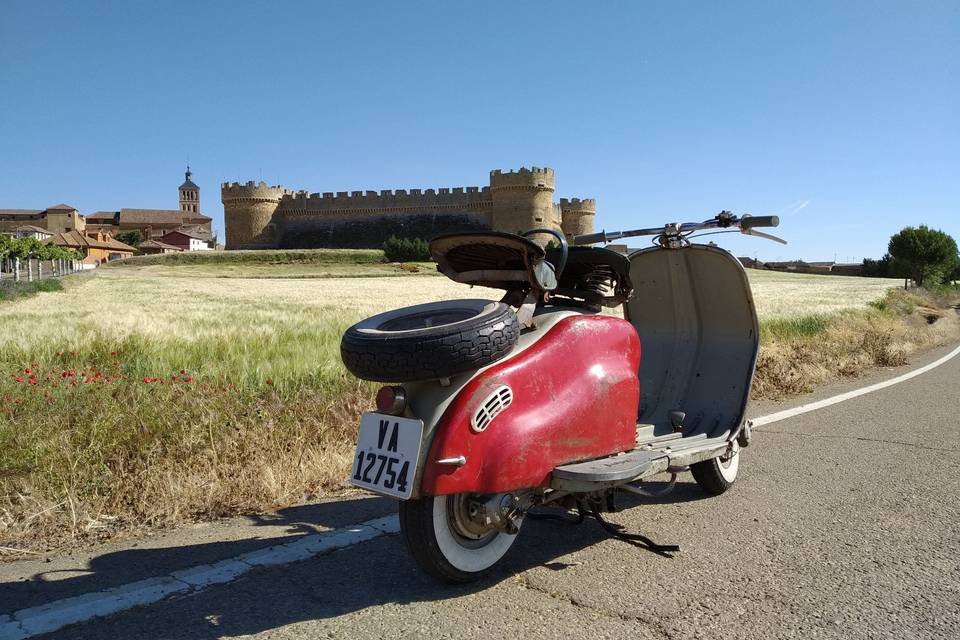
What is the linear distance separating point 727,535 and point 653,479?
3.18 feet

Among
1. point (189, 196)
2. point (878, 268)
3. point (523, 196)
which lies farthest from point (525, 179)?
point (189, 196)

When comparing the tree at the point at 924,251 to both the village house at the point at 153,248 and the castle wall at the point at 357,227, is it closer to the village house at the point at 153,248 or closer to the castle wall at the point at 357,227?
the castle wall at the point at 357,227

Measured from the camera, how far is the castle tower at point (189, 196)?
166125 mm

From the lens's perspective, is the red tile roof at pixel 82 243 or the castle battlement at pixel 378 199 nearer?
the castle battlement at pixel 378 199

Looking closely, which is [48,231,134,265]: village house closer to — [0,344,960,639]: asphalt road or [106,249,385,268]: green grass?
[106,249,385,268]: green grass

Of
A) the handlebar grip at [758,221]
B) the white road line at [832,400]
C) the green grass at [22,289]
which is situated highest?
the handlebar grip at [758,221]

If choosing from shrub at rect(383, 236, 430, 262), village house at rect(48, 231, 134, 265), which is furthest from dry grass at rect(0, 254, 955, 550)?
village house at rect(48, 231, 134, 265)

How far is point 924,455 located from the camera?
4883 millimetres

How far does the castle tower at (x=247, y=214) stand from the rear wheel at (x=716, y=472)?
8116cm

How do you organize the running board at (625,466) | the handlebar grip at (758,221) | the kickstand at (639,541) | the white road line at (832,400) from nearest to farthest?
the running board at (625,466), the kickstand at (639,541), the handlebar grip at (758,221), the white road line at (832,400)

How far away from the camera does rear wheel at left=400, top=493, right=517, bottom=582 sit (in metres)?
2.66

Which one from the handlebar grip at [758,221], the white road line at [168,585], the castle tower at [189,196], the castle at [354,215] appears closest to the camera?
the white road line at [168,585]

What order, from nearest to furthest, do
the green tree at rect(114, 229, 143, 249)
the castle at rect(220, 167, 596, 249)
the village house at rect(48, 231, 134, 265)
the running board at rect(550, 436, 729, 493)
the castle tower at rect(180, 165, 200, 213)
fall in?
the running board at rect(550, 436, 729, 493), the castle at rect(220, 167, 596, 249), the village house at rect(48, 231, 134, 265), the green tree at rect(114, 229, 143, 249), the castle tower at rect(180, 165, 200, 213)

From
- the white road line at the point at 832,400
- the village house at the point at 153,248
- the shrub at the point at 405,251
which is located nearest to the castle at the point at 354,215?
the shrub at the point at 405,251
